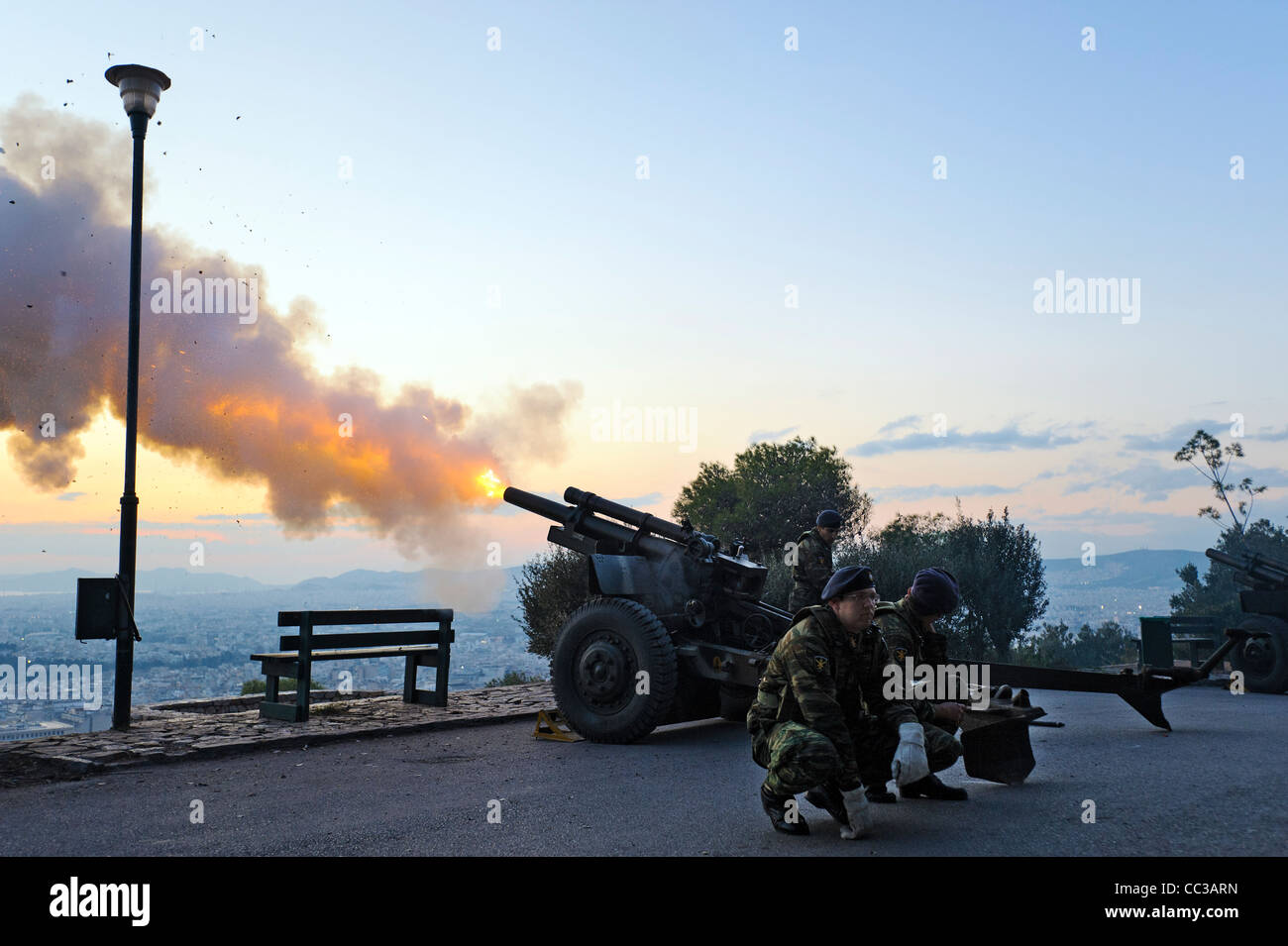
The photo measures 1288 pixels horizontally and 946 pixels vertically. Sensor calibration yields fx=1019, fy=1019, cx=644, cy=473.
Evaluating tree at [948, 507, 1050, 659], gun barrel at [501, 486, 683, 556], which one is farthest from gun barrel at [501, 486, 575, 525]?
tree at [948, 507, 1050, 659]

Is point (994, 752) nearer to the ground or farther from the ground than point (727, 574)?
nearer to the ground

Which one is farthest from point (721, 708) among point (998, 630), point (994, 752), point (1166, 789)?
point (998, 630)

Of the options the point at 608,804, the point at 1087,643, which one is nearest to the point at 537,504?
the point at 608,804

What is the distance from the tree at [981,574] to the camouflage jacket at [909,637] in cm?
1436

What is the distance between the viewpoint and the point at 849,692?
5441 millimetres

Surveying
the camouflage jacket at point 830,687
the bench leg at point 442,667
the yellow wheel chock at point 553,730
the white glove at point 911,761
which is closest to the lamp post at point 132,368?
the bench leg at point 442,667

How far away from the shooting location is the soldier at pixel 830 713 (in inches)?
194

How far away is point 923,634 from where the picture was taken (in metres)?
6.27

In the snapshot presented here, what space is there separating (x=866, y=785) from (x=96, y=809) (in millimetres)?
4676

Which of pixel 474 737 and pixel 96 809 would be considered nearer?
pixel 96 809

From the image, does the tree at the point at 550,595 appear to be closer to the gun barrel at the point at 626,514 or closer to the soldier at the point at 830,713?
the gun barrel at the point at 626,514

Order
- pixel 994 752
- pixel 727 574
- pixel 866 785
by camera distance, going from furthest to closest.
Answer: pixel 727 574
pixel 994 752
pixel 866 785

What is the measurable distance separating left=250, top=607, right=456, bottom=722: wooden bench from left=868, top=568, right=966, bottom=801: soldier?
6165mm
